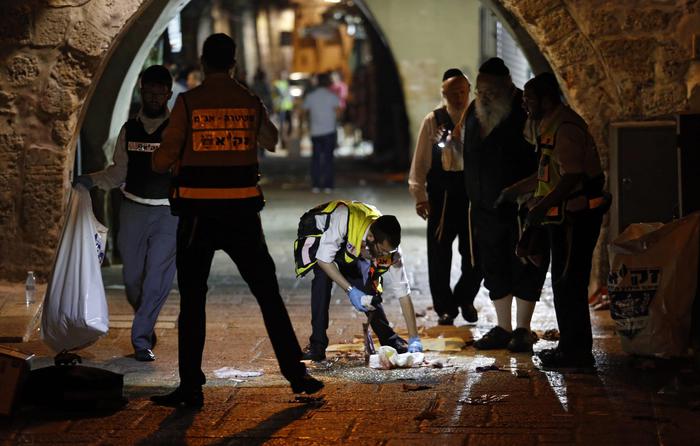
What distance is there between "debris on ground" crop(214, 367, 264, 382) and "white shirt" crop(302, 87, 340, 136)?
11.7 m

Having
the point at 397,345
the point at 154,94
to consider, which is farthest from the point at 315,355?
the point at 154,94

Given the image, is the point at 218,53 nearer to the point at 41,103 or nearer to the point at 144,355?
the point at 144,355

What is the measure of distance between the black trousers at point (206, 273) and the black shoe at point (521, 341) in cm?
182

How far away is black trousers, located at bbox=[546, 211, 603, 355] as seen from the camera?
7398mm

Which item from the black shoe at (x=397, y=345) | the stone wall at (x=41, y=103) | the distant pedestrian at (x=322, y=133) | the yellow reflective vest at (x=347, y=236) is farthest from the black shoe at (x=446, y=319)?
the distant pedestrian at (x=322, y=133)

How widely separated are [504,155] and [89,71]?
3.14 meters

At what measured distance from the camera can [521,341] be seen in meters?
8.03

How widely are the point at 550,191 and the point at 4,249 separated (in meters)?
4.29

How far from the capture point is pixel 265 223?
14984 millimetres

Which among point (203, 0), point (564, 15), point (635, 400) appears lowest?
point (635, 400)

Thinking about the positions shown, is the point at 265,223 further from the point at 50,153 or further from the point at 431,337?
the point at 431,337

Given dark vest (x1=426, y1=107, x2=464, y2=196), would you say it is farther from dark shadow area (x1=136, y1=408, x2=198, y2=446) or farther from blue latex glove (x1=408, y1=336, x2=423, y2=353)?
dark shadow area (x1=136, y1=408, x2=198, y2=446)

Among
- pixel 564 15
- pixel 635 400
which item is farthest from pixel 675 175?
pixel 635 400

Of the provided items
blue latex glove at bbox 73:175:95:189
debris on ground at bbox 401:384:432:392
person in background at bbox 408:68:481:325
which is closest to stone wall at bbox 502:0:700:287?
person in background at bbox 408:68:481:325
